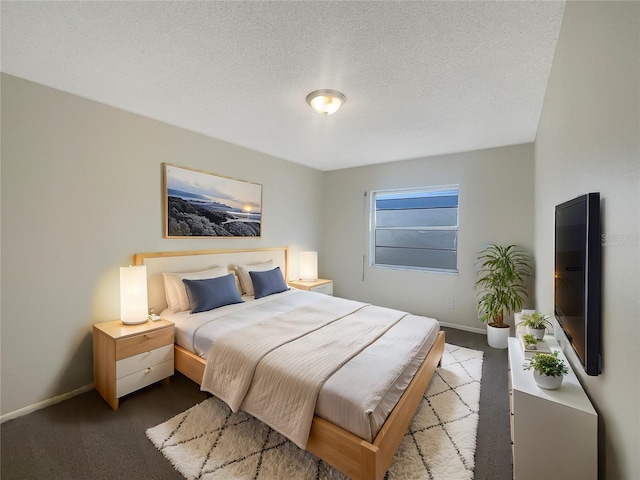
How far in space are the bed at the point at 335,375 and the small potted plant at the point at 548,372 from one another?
2.49 ft

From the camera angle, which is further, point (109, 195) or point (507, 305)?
point (507, 305)

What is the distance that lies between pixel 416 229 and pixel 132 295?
378 cm

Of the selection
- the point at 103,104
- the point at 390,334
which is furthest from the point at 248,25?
the point at 390,334

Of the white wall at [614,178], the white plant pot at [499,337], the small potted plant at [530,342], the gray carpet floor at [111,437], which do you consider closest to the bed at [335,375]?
the gray carpet floor at [111,437]

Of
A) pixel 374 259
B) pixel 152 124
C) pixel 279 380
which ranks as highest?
pixel 152 124

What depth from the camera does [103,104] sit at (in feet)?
8.26

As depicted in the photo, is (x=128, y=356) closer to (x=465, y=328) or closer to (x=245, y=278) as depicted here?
(x=245, y=278)

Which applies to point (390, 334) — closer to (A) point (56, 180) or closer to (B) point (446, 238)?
(B) point (446, 238)

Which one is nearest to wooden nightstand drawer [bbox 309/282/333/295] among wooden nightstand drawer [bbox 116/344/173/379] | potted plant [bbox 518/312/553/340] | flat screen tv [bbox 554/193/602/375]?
wooden nightstand drawer [bbox 116/344/173/379]

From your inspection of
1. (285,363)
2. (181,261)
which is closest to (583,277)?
(285,363)

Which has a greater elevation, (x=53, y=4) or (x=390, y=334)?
(x=53, y=4)

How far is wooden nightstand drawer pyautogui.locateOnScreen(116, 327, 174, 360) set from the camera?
86.9 inches

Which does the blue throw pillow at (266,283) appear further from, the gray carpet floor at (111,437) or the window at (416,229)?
the window at (416,229)

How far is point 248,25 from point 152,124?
1.83 meters
